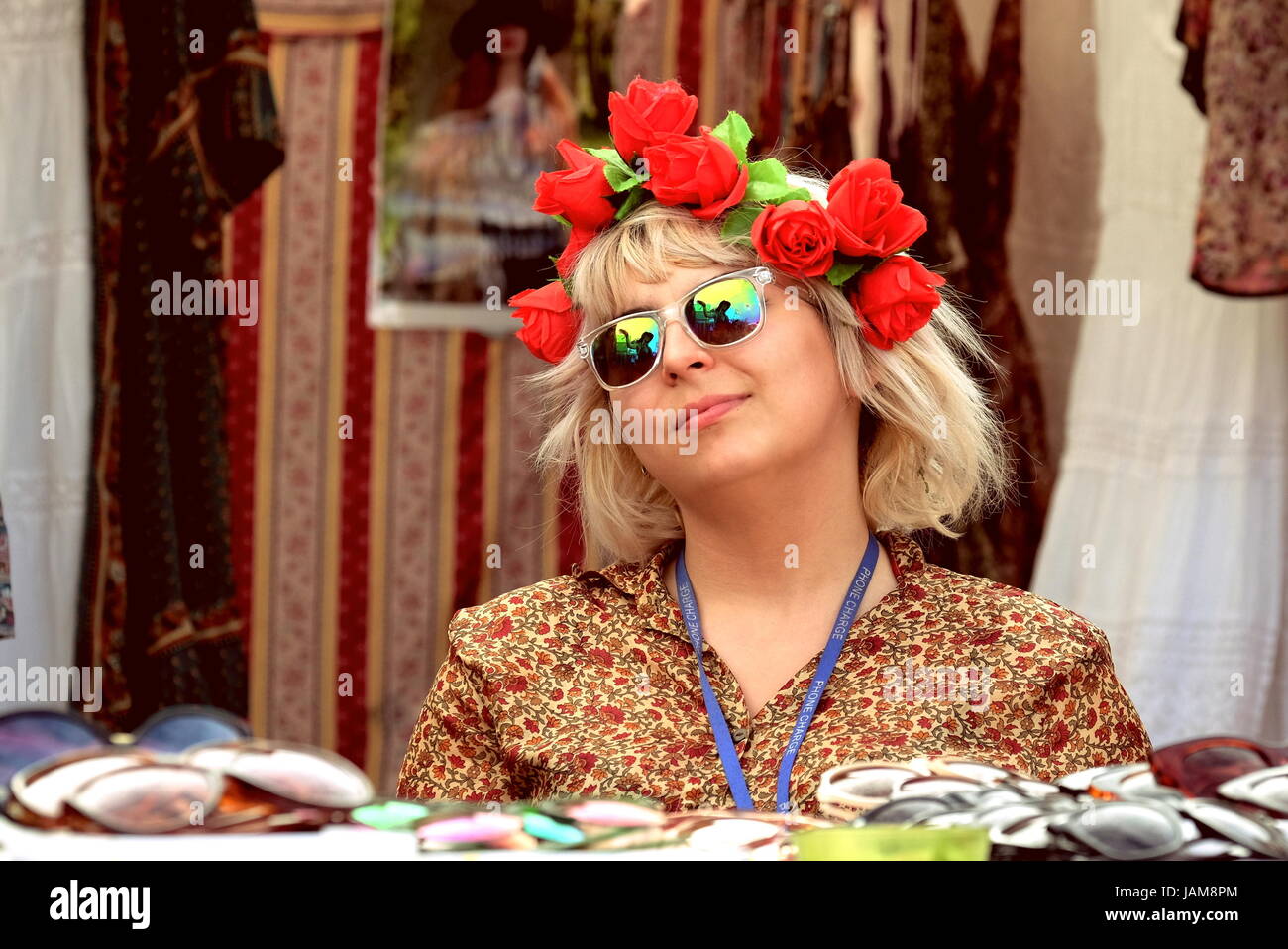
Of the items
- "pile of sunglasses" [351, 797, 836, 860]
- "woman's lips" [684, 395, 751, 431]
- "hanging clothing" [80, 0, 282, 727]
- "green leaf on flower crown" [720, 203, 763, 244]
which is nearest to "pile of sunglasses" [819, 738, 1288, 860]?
"pile of sunglasses" [351, 797, 836, 860]

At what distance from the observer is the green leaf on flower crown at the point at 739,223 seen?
7.23ft

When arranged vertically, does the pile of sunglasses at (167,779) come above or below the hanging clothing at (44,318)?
below

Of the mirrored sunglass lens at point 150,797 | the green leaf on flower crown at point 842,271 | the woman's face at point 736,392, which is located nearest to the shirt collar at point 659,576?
the woman's face at point 736,392

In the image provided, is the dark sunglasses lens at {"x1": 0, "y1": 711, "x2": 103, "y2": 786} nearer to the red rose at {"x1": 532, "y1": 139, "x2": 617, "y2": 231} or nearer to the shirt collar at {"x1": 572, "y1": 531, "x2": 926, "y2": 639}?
the shirt collar at {"x1": 572, "y1": 531, "x2": 926, "y2": 639}

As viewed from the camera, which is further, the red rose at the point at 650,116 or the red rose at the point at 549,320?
the red rose at the point at 549,320

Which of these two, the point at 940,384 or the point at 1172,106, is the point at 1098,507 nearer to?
the point at 1172,106

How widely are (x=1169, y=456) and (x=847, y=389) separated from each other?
5.05 ft

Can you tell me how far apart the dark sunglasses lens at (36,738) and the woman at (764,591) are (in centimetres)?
80

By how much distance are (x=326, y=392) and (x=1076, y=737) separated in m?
2.63

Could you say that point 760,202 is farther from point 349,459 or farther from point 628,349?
point 349,459

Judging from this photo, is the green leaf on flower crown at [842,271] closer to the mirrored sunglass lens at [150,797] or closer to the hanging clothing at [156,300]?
the mirrored sunglass lens at [150,797]

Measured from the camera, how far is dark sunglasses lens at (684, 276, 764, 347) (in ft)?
6.90
